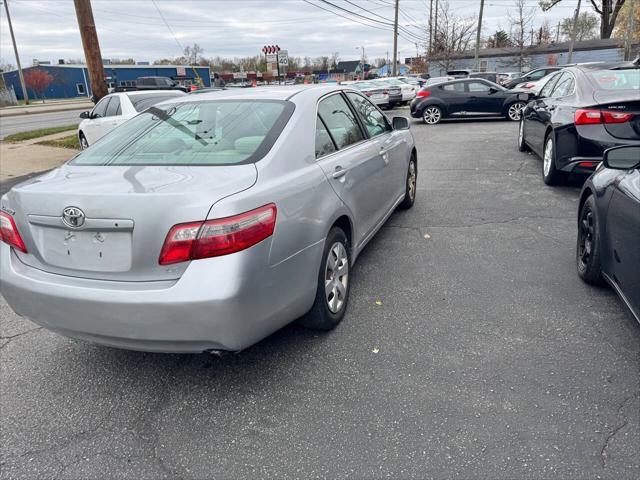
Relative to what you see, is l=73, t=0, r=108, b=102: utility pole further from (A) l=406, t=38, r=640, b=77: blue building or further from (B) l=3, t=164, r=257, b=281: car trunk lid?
(A) l=406, t=38, r=640, b=77: blue building

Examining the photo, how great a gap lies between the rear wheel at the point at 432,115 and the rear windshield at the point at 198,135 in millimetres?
13832

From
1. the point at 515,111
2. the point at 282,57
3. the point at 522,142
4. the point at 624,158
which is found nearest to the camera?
the point at 624,158

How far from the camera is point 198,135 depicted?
3.25 meters

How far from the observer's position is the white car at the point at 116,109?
10.3 m

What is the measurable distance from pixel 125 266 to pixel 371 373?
1495 millimetres

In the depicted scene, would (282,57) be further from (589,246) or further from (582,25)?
(582,25)

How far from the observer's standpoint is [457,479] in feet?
6.90

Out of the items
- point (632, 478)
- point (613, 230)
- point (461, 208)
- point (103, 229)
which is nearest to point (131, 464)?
point (103, 229)

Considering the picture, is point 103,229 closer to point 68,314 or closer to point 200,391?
point 68,314

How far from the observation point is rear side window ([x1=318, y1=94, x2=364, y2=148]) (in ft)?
12.0

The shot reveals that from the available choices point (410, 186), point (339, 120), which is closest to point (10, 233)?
point (339, 120)

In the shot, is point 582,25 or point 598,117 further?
point 582,25

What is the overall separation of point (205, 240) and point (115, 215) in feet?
1.49

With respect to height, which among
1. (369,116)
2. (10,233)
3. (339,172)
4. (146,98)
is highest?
(146,98)
